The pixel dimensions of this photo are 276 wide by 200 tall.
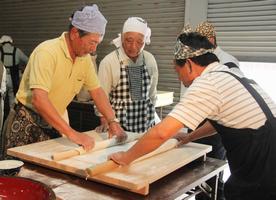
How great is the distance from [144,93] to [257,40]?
140 cm

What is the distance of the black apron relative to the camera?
1363 mm

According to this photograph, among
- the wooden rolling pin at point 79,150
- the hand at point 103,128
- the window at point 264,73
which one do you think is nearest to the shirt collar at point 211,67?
the wooden rolling pin at point 79,150

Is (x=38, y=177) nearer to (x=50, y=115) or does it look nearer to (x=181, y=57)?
(x=50, y=115)

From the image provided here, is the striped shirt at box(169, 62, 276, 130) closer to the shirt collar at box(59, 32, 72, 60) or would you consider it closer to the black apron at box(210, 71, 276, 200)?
the black apron at box(210, 71, 276, 200)

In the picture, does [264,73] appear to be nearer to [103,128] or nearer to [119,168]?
[103,128]

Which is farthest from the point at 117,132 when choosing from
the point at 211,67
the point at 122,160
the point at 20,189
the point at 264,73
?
the point at 264,73

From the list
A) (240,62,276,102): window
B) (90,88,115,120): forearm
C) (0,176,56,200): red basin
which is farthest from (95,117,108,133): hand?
(240,62,276,102): window

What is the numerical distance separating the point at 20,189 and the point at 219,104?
33.5 inches

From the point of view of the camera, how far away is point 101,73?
2.47 metres

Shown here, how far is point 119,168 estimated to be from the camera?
1439mm

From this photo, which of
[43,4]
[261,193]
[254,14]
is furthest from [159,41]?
[261,193]

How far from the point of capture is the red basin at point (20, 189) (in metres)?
1.10

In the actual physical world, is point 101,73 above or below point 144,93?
above

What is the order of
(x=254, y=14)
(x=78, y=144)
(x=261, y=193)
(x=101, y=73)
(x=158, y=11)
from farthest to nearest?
1. (x=158, y=11)
2. (x=254, y=14)
3. (x=101, y=73)
4. (x=78, y=144)
5. (x=261, y=193)
